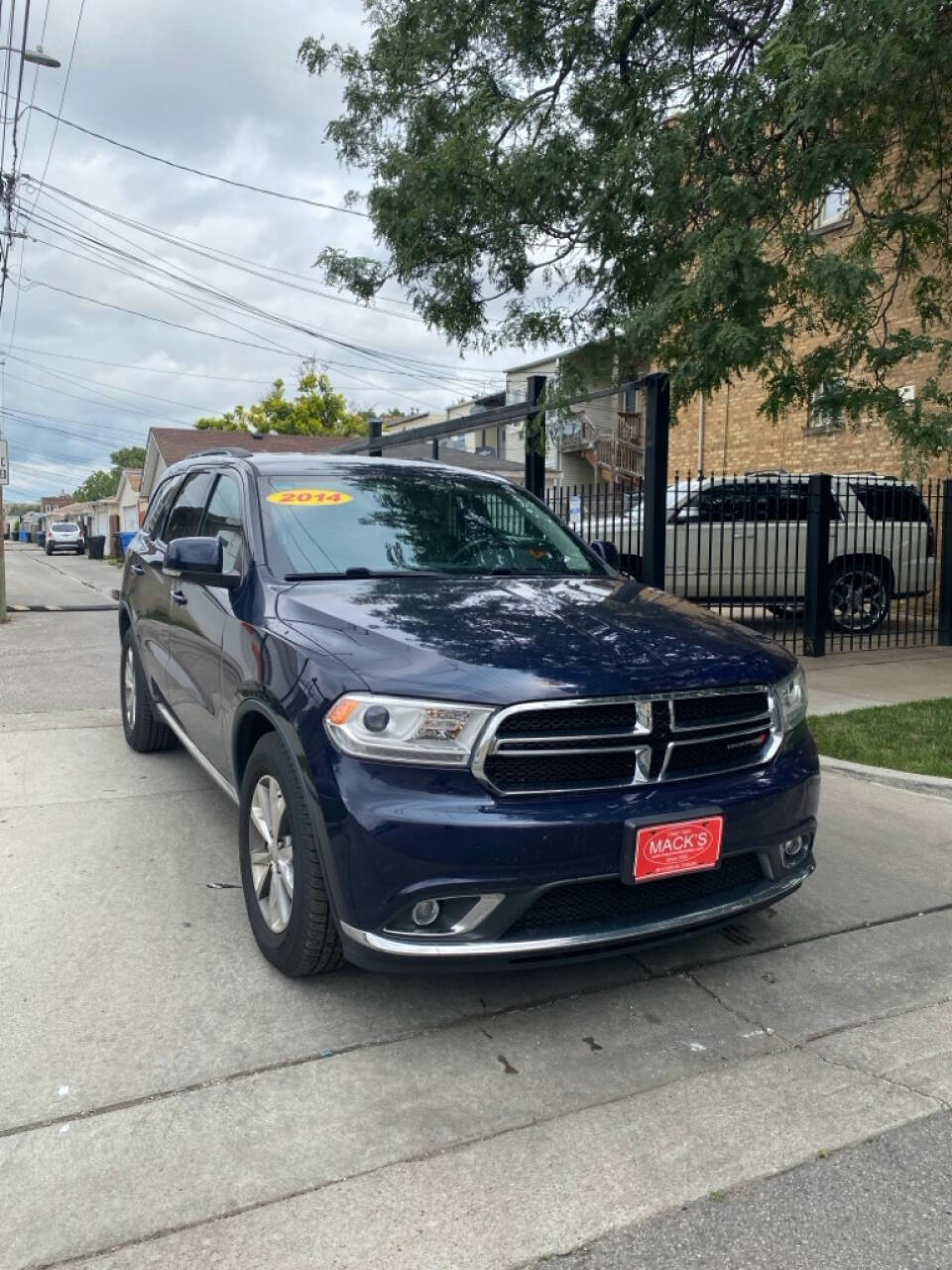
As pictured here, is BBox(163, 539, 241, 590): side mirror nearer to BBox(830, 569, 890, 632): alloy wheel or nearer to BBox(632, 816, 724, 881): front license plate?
BBox(632, 816, 724, 881): front license plate

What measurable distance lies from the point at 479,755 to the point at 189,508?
3.19 meters

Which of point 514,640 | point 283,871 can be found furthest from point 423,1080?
point 514,640

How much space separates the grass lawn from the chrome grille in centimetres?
355

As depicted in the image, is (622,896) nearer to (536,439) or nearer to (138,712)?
(138,712)

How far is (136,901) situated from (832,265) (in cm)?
584

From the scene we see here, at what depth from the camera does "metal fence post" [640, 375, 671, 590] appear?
342 inches

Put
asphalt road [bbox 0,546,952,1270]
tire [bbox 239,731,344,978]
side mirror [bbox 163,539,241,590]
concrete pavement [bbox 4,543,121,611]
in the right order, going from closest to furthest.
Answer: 1. asphalt road [bbox 0,546,952,1270]
2. tire [bbox 239,731,344,978]
3. side mirror [bbox 163,539,241,590]
4. concrete pavement [bbox 4,543,121,611]

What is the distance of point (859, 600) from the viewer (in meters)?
11.7

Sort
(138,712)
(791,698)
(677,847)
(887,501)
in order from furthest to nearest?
(887,501) < (138,712) < (791,698) < (677,847)

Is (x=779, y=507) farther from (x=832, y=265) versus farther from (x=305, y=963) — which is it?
(x=305, y=963)

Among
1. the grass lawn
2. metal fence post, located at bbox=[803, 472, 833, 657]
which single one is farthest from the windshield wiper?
metal fence post, located at bbox=[803, 472, 833, 657]

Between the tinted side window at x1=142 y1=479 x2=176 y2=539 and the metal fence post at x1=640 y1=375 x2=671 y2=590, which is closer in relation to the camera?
the tinted side window at x1=142 y1=479 x2=176 y2=539

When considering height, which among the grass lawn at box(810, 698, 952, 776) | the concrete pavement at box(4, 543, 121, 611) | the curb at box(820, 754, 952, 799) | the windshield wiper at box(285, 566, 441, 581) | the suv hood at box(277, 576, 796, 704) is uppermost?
the windshield wiper at box(285, 566, 441, 581)

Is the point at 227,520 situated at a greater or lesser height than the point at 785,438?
lesser
